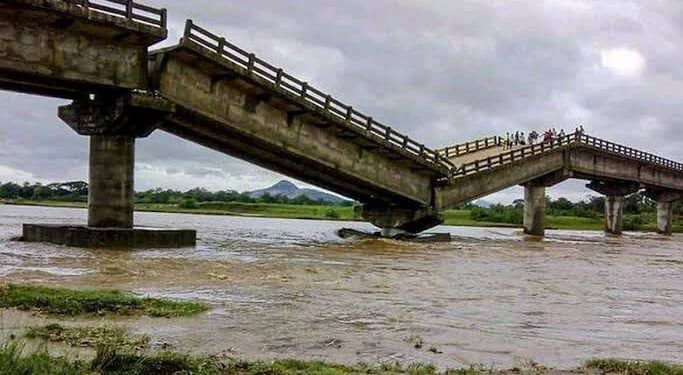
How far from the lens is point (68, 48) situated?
25438 millimetres

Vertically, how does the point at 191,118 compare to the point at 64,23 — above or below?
below

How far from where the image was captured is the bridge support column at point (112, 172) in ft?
90.5

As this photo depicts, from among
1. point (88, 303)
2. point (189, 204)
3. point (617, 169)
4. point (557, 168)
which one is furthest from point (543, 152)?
point (189, 204)

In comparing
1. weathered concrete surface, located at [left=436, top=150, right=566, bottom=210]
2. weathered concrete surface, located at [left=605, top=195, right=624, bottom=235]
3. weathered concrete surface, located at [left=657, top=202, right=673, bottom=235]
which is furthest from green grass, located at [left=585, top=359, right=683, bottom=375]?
weathered concrete surface, located at [left=657, top=202, right=673, bottom=235]

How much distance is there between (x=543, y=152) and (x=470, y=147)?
228 inches

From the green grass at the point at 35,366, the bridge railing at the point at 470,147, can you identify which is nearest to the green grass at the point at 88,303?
the green grass at the point at 35,366

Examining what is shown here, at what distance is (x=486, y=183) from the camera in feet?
152

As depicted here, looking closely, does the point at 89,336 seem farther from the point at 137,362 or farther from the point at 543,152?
the point at 543,152

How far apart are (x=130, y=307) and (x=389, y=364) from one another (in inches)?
207

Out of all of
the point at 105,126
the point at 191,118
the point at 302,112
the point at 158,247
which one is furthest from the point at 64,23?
the point at 302,112

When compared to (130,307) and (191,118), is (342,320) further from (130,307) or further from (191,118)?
(191,118)

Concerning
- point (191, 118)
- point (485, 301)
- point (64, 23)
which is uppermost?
point (64, 23)

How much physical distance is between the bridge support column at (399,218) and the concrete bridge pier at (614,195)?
3149 centimetres

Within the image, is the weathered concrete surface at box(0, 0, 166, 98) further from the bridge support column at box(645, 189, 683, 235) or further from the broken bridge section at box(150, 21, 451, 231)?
the bridge support column at box(645, 189, 683, 235)
